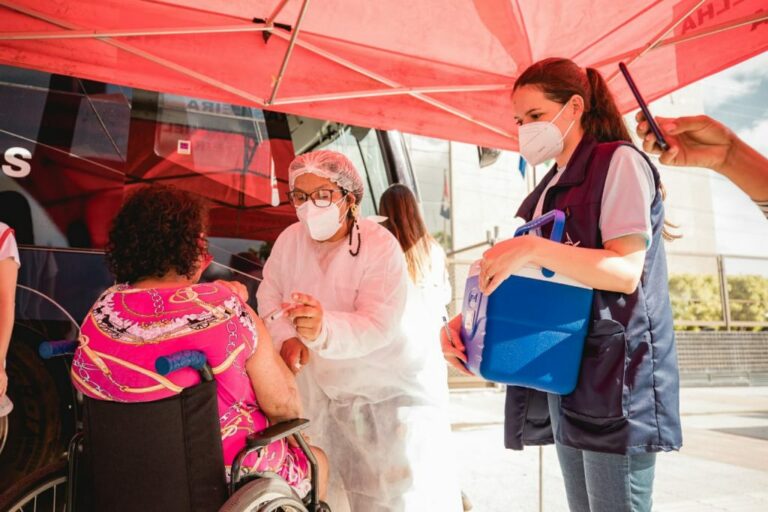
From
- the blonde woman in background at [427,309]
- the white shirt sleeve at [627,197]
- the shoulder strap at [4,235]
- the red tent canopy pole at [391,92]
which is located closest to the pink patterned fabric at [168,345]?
the blonde woman in background at [427,309]

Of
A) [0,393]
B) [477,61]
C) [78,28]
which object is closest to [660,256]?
[477,61]

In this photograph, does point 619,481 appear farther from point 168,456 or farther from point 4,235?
point 4,235

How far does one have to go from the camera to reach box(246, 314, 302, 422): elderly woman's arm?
1579mm

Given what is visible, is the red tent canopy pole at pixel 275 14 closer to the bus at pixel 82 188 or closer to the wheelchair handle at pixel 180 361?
the bus at pixel 82 188

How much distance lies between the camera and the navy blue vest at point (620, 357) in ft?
3.85

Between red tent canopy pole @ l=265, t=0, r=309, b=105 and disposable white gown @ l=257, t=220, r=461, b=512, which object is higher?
red tent canopy pole @ l=265, t=0, r=309, b=105

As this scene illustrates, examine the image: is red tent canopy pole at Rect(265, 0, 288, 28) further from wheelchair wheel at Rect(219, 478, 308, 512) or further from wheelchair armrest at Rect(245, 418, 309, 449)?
wheelchair wheel at Rect(219, 478, 308, 512)

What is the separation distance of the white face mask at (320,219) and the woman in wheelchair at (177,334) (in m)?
0.40

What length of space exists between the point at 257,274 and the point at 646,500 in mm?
2638

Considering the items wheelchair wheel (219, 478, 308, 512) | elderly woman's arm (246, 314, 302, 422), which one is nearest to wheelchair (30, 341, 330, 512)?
wheelchair wheel (219, 478, 308, 512)

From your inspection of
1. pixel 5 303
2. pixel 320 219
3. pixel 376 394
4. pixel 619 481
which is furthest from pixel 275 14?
pixel 619 481

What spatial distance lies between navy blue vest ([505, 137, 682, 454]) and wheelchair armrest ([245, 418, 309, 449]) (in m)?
0.72

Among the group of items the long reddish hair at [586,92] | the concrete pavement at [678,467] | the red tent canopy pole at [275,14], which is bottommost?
the concrete pavement at [678,467]

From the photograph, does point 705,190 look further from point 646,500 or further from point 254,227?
point 646,500
